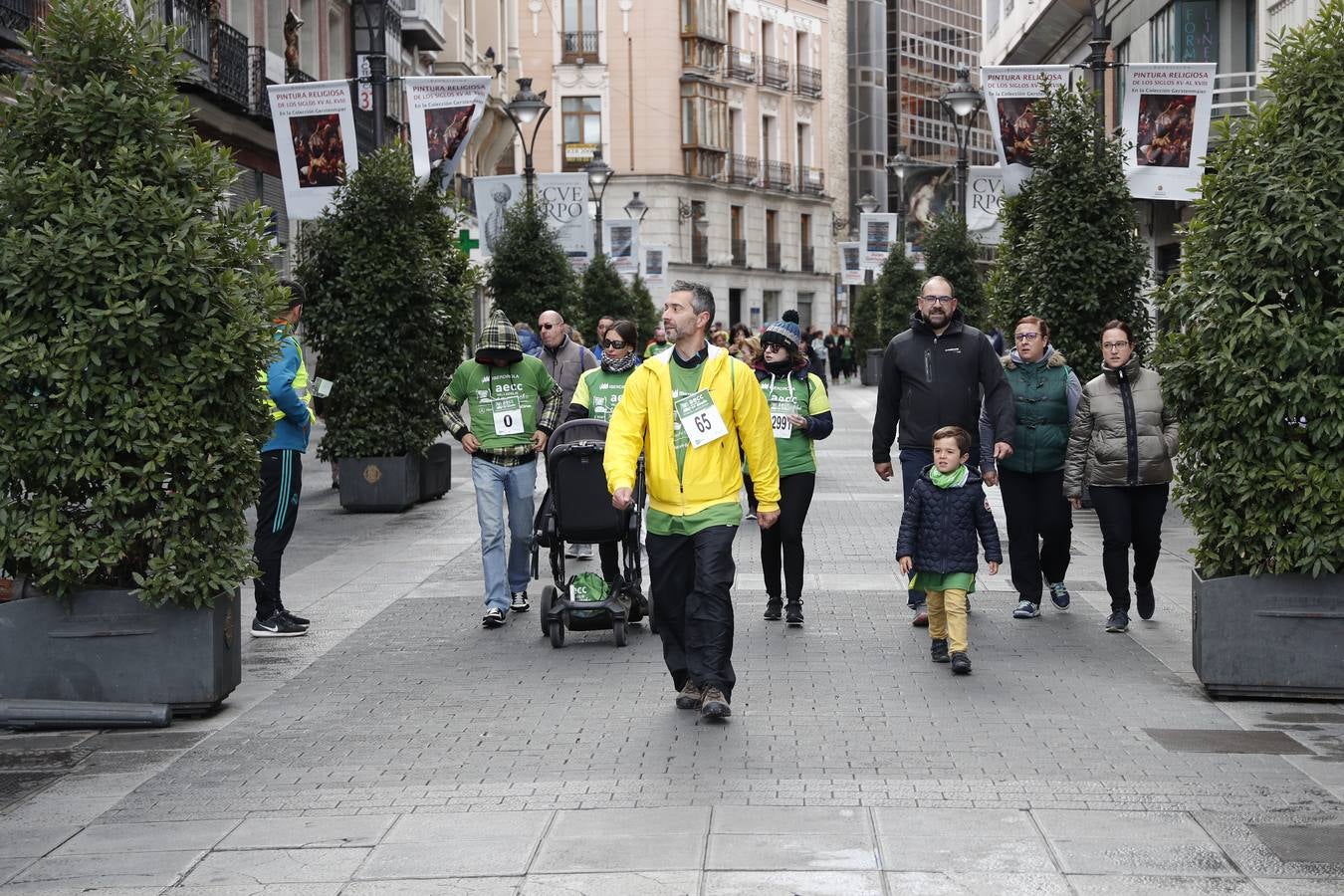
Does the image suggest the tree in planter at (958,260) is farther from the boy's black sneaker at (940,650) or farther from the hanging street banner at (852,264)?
the boy's black sneaker at (940,650)

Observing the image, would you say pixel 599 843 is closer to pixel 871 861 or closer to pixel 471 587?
pixel 871 861

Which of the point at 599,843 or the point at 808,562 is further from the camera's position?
the point at 808,562

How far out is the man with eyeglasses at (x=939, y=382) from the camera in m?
10.7

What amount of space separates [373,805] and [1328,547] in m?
4.28

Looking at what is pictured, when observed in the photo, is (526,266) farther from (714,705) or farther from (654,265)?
(714,705)

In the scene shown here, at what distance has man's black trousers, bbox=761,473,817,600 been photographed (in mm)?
11203

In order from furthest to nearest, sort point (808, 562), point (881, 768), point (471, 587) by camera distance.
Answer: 1. point (808, 562)
2. point (471, 587)
3. point (881, 768)

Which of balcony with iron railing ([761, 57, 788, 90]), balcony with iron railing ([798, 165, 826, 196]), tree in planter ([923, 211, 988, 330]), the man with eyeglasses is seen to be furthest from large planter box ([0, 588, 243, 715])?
balcony with iron railing ([798, 165, 826, 196])

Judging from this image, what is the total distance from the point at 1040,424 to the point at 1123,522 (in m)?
0.90

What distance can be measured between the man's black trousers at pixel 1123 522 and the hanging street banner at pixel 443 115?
11075 millimetres

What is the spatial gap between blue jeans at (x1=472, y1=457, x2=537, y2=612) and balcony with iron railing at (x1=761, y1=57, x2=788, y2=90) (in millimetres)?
68896

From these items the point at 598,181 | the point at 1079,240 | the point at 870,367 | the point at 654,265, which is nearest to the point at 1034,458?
the point at 1079,240

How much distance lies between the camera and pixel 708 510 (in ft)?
27.3

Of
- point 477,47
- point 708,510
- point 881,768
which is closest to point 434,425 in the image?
point 708,510
